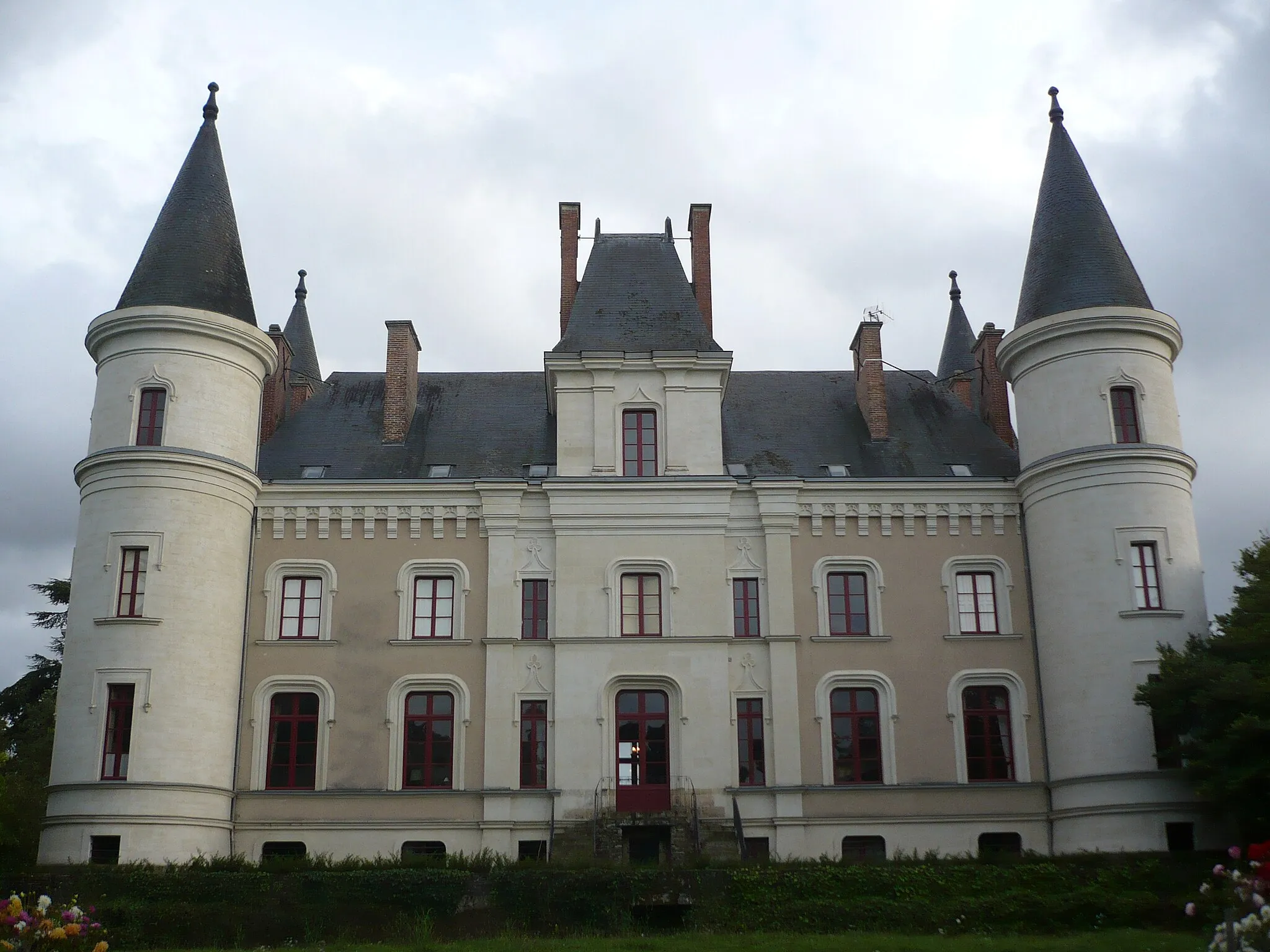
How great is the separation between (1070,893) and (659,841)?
8.54 metres

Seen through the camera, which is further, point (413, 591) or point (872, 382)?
point (872, 382)

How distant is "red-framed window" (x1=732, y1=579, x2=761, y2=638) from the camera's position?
29.7 m

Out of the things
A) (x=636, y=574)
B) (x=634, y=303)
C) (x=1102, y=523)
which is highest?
(x=634, y=303)

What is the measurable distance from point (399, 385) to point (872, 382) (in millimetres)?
12134

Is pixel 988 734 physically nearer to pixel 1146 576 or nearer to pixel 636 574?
pixel 1146 576

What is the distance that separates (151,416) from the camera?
28359 millimetres

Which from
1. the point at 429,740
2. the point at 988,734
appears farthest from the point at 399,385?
the point at 988,734

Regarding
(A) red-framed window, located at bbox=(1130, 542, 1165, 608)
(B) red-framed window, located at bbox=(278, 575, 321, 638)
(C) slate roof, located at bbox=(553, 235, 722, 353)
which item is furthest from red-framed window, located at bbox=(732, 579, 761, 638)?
(B) red-framed window, located at bbox=(278, 575, 321, 638)

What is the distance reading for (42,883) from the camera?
2380cm

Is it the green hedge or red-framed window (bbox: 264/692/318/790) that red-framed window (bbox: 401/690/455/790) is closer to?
red-framed window (bbox: 264/692/318/790)

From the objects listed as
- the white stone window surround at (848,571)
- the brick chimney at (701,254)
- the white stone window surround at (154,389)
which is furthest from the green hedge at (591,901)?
the brick chimney at (701,254)

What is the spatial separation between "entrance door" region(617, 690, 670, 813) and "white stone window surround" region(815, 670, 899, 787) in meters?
3.45

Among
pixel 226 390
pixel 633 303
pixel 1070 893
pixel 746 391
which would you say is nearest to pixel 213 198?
pixel 226 390

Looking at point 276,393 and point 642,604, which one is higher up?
point 276,393
